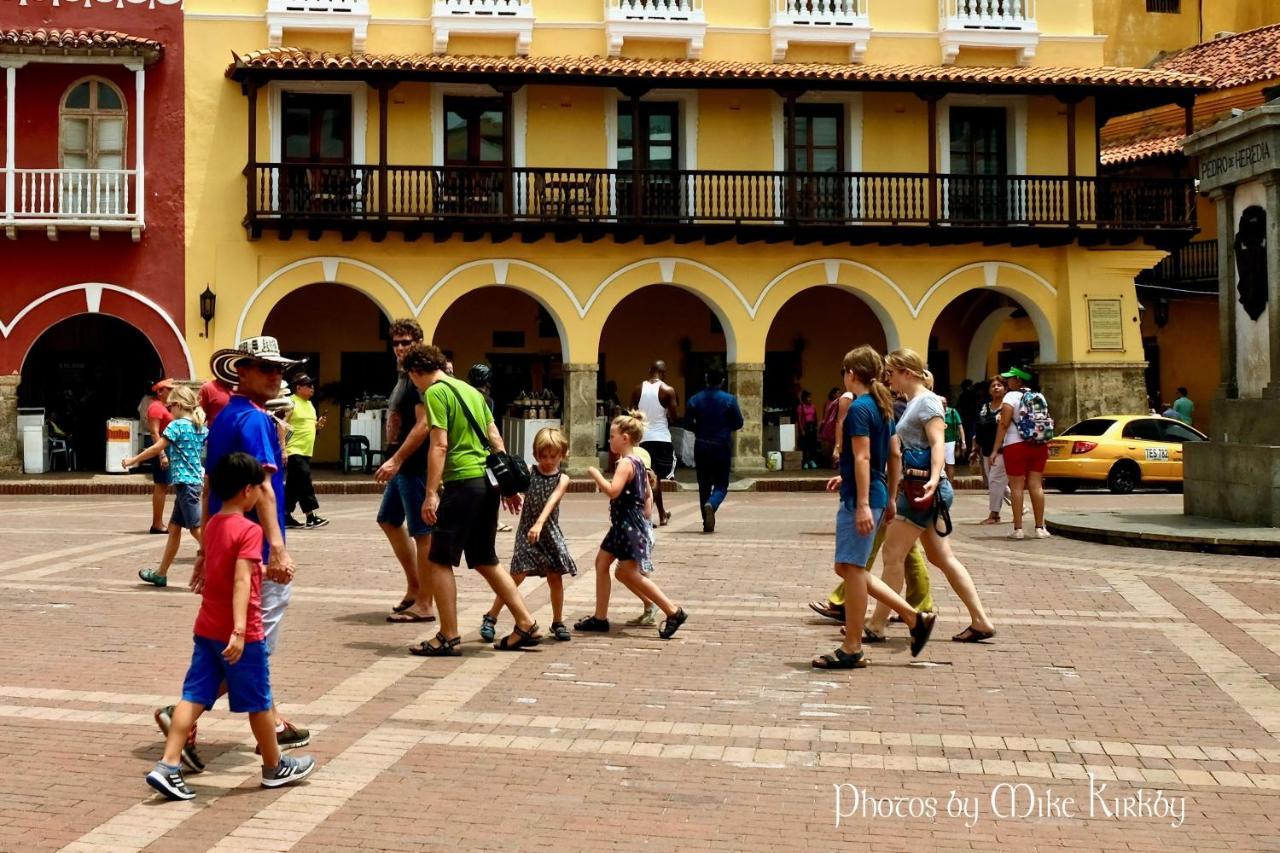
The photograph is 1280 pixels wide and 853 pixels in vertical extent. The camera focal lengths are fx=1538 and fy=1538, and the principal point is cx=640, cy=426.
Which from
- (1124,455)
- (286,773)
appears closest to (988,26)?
(1124,455)

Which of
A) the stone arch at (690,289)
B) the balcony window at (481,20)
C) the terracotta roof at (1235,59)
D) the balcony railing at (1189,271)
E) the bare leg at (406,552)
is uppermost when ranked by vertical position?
the terracotta roof at (1235,59)

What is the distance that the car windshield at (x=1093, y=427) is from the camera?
77.2 feet

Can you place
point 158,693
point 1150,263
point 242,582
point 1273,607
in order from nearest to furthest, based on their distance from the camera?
point 242,582, point 158,693, point 1273,607, point 1150,263

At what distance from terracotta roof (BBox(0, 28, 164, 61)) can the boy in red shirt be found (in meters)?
20.6

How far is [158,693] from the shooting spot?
783cm

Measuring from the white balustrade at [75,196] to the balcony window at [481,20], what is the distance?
5.64m

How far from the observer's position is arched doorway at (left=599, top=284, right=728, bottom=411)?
29781mm

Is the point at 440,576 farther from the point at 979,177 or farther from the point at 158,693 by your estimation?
the point at 979,177

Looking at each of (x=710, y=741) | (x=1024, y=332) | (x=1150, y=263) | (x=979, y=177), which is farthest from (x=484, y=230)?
(x=710, y=741)

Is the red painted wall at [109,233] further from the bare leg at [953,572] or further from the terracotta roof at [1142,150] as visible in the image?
the terracotta roof at [1142,150]

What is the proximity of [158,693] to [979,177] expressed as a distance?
21137 mm

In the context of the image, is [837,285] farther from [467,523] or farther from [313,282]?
[467,523]

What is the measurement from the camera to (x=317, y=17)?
2588cm

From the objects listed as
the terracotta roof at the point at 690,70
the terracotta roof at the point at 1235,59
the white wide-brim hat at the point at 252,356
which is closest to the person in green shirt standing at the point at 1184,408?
the terracotta roof at the point at 690,70
